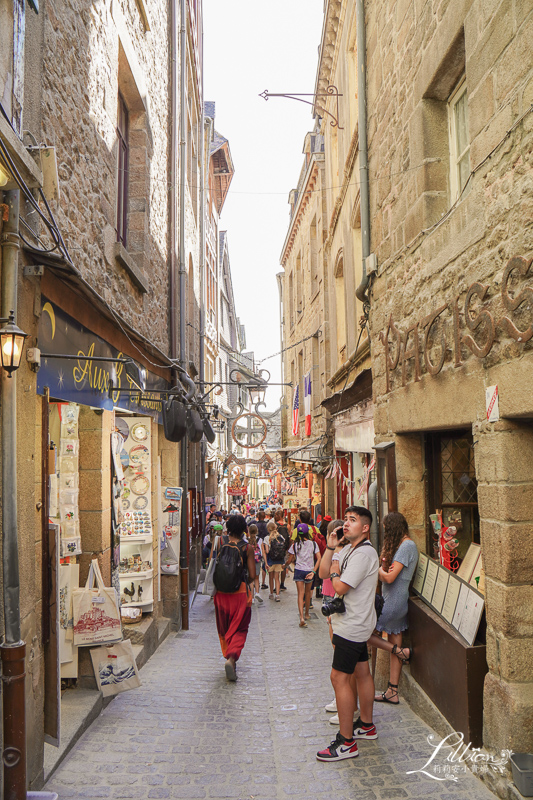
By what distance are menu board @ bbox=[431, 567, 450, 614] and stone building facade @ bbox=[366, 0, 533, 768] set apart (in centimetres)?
10

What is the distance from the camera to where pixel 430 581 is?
5035mm

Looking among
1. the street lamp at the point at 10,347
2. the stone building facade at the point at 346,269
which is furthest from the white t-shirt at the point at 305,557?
the street lamp at the point at 10,347

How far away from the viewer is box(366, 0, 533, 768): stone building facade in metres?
3.47

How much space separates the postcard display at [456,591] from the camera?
404 centimetres

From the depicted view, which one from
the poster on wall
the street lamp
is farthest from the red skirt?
the street lamp

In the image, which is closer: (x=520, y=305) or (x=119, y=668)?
(x=520, y=305)

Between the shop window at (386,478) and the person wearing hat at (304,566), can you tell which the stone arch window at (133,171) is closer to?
the shop window at (386,478)

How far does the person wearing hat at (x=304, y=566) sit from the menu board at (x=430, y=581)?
372 cm

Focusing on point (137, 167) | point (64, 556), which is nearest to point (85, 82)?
point (137, 167)

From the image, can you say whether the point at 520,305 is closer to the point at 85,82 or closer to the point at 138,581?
the point at 85,82

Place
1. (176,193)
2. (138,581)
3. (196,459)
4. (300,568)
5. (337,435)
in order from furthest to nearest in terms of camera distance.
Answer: (196,459)
(337,435)
(176,193)
(300,568)
(138,581)

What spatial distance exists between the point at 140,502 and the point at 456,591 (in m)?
4.55

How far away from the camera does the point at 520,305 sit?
3344 millimetres

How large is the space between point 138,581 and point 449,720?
4.41 meters
